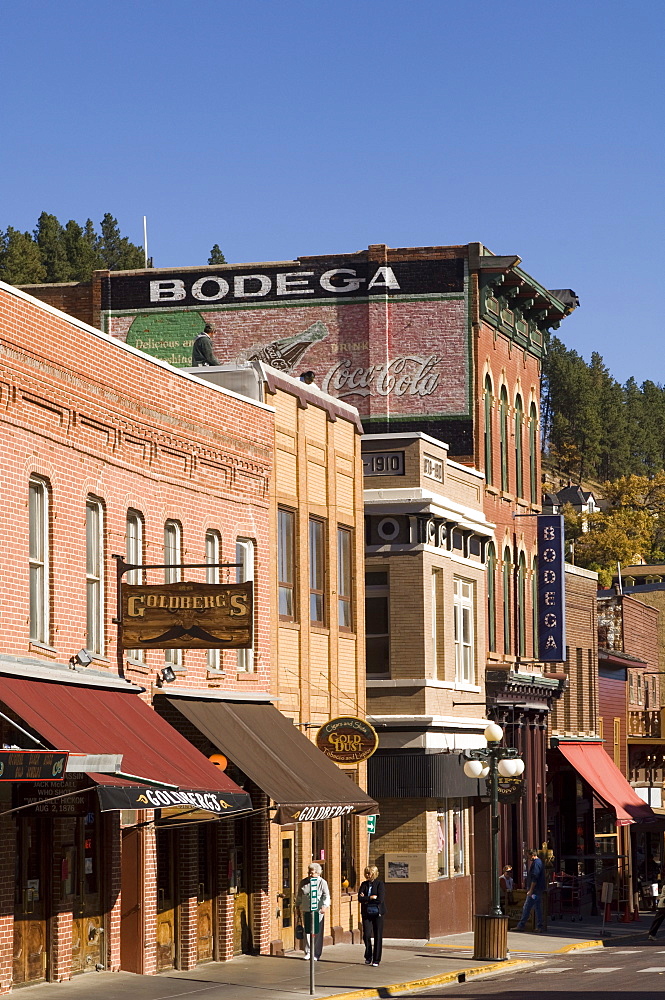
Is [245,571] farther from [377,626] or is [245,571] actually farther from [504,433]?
[504,433]

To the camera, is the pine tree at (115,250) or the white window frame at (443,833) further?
the pine tree at (115,250)

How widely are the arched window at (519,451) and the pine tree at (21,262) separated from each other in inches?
1858

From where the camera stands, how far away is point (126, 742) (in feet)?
75.5

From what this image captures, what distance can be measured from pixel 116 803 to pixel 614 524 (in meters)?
102

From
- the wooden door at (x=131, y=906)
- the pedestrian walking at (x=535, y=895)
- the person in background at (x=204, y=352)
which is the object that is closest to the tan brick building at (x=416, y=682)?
the pedestrian walking at (x=535, y=895)

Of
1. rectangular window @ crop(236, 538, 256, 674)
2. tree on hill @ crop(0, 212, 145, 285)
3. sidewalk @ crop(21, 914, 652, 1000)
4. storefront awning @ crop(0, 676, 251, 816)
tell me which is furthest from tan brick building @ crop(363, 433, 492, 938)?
tree on hill @ crop(0, 212, 145, 285)

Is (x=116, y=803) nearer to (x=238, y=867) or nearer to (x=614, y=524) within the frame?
(x=238, y=867)

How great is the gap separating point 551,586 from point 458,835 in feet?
32.7

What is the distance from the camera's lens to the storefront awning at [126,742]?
21000mm

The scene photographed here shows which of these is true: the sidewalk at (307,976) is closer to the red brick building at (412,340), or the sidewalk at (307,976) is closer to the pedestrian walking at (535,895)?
the pedestrian walking at (535,895)

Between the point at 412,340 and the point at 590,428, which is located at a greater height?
the point at 590,428

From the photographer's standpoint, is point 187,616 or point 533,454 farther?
point 533,454

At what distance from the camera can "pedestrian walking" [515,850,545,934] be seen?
133ft

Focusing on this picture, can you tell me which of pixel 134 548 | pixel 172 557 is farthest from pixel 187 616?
pixel 172 557
